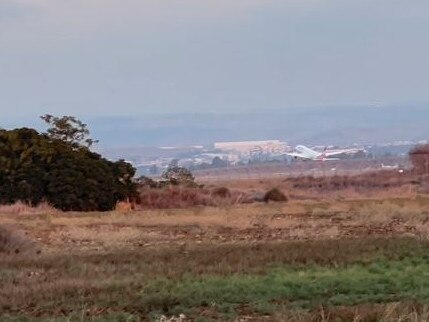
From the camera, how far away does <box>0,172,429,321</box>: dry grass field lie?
38.6ft

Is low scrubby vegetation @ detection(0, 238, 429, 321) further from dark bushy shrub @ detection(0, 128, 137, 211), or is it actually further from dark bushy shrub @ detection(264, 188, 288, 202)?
dark bushy shrub @ detection(264, 188, 288, 202)

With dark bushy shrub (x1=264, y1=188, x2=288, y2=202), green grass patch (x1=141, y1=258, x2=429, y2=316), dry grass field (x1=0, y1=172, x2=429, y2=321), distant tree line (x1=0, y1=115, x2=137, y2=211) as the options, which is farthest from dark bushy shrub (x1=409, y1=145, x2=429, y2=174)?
green grass patch (x1=141, y1=258, x2=429, y2=316)

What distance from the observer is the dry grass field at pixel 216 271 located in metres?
11.8

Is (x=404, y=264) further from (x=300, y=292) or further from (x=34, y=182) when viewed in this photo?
(x=34, y=182)

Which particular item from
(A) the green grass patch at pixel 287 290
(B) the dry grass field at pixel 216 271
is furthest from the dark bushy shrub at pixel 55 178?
(A) the green grass patch at pixel 287 290

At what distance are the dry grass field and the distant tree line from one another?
11920 mm

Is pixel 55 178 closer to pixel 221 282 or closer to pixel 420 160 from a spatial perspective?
pixel 221 282

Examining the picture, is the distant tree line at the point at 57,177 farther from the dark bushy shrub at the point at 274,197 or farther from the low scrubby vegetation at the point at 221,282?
the low scrubby vegetation at the point at 221,282

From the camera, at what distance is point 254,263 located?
17703 millimetres

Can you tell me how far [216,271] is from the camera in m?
16.4

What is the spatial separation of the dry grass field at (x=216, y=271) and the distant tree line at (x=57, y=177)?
11920 millimetres

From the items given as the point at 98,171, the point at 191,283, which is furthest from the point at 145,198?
the point at 191,283

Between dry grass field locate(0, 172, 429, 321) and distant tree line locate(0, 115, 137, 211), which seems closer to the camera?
dry grass field locate(0, 172, 429, 321)

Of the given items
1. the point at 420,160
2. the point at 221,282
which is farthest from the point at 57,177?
the point at 420,160
